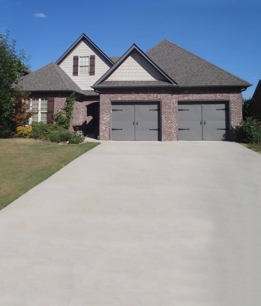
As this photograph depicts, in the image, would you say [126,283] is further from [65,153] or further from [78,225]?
[65,153]

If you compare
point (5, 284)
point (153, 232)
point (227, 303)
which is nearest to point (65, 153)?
point (153, 232)

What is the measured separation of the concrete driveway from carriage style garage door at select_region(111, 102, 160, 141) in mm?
8690

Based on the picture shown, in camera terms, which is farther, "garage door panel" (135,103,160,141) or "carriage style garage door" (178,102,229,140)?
"carriage style garage door" (178,102,229,140)

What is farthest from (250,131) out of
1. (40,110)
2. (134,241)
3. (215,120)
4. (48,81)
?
(48,81)

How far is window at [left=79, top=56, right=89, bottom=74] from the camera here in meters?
23.1

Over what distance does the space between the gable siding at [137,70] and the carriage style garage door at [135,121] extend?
1.63 metres

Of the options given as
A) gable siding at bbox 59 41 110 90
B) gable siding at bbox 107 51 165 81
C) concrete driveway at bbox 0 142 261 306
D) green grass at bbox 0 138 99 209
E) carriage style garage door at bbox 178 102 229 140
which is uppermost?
gable siding at bbox 59 41 110 90

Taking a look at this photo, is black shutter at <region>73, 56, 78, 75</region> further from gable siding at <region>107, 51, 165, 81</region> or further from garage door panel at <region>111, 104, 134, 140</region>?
garage door panel at <region>111, 104, 134, 140</region>

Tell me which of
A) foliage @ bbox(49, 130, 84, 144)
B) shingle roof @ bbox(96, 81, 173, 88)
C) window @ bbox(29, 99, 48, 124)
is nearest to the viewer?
foliage @ bbox(49, 130, 84, 144)

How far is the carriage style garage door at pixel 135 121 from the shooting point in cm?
1752

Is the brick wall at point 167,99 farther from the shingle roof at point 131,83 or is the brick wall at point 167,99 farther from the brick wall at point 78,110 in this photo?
the brick wall at point 78,110

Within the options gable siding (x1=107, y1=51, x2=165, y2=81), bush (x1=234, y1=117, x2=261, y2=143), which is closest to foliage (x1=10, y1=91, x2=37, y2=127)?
gable siding (x1=107, y1=51, x2=165, y2=81)

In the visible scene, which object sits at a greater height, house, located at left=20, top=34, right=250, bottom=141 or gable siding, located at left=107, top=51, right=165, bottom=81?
gable siding, located at left=107, top=51, right=165, bottom=81

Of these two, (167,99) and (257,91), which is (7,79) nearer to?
(167,99)
